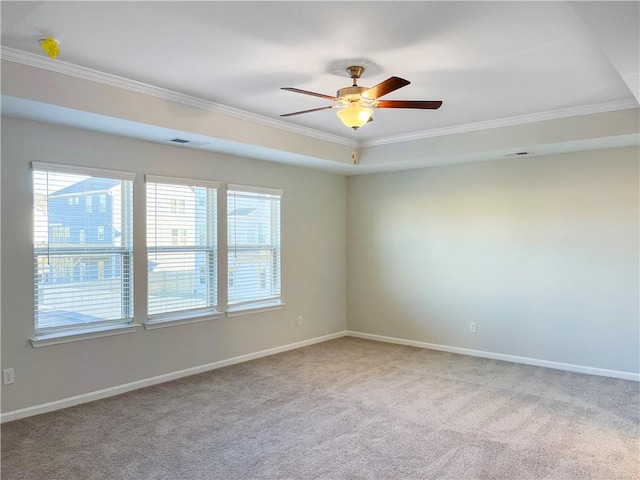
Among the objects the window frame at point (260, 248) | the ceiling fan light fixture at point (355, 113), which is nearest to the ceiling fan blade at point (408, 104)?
the ceiling fan light fixture at point (355, 113)

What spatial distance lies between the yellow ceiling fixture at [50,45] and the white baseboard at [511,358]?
498 centimetres

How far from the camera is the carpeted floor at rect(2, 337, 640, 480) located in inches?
114

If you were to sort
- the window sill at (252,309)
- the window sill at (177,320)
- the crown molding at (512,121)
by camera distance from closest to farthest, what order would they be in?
the crown molding at (512,121) → the window sill at (177,320) → the window sill at (252,309)

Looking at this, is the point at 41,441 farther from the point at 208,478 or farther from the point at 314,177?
the point at 314,177

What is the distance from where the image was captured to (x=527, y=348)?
5285 mm

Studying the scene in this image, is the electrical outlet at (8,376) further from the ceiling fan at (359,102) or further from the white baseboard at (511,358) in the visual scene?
the white baseboard at (511,358)

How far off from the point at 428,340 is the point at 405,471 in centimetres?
329

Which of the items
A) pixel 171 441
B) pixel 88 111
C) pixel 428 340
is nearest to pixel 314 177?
pixel 428 340

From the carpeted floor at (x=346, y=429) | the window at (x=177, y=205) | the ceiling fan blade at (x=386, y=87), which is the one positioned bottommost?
the carpeted floor at (x=346, y=429)

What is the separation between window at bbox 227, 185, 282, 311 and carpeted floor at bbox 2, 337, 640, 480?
94 cm

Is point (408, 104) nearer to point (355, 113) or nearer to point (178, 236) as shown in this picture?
point (355, 113)

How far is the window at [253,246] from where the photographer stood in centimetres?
529

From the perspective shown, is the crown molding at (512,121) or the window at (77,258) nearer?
the window at (77,258)

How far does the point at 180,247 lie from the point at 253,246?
3.16 ft
